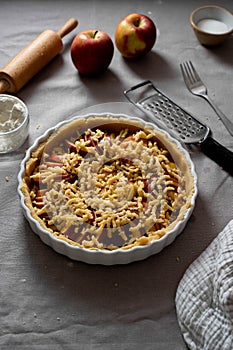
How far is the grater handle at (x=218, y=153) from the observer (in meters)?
1.34

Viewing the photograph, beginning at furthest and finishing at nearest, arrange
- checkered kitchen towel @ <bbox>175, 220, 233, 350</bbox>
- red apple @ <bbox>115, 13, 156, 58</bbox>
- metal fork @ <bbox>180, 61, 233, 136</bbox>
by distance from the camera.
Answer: red apple @ <bbox>115, 13, 156, 58</bbox> → metal fork @ <bbox>180, 61, 233, 136</bbox> → checkered kitchen towel @ <bbox>175, 220, 233, 350</bbox>

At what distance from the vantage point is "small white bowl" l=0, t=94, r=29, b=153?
1354mm

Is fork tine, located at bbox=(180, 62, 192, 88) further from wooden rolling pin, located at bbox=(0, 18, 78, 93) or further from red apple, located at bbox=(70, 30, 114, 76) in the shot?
wooden rolling pin, located at bbox=(0, 18, 78, 93)

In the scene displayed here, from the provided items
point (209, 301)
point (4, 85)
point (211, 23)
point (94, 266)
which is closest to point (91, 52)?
point (4, 85)

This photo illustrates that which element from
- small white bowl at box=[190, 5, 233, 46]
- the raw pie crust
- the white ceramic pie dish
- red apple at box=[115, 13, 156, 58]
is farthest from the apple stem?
the white ceramic pie dish

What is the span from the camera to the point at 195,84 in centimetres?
152

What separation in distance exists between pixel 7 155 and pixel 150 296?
511mm

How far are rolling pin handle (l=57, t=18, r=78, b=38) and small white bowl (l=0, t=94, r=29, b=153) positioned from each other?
0.32 m

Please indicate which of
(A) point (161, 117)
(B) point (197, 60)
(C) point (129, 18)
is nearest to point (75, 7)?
(C) point (129, 18)

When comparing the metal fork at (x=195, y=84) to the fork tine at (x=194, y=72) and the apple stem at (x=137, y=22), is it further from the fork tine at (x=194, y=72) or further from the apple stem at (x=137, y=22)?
the apple stem at (x=137, y=22)

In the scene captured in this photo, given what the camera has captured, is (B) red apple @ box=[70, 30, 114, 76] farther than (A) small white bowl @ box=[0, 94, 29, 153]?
Yes

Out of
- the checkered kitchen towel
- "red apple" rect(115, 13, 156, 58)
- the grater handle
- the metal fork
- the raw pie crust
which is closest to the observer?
the checkered kitchen towel

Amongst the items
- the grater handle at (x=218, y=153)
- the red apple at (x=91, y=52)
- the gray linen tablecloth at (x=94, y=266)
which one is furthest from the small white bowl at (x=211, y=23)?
the grater handle at (x=218, y=153)

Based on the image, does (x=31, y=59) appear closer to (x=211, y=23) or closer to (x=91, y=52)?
(x=91, y=52)
